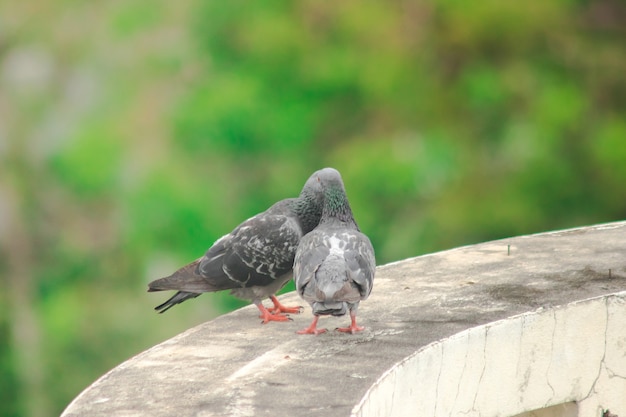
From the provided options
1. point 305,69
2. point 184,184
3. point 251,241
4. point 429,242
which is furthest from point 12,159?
point 251,241

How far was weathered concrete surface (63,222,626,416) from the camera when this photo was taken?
12.5 feet

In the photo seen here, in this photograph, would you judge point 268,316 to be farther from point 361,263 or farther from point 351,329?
point 361,263

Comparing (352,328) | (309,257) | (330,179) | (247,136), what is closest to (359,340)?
(352,328)

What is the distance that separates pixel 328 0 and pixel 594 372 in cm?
1395

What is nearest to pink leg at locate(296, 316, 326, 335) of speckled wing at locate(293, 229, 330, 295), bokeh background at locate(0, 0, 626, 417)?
speckled wing at locate(293, 229, 330, 295)

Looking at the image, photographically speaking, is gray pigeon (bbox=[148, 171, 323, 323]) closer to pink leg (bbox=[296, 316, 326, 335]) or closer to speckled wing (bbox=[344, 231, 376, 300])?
pink leg (bbox=[296, 316, 326, 335])

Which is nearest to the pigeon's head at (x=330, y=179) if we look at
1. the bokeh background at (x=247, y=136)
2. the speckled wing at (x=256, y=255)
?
the speckled wing at (x=256, y=255)

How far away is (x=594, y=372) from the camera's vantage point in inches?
187

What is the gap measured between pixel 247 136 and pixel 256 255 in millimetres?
12751

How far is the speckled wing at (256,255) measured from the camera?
16.6 feet

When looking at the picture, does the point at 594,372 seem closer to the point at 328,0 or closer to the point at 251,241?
the point at 251,241

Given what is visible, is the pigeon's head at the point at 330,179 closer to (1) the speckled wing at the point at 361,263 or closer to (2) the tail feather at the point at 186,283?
(1) the speckled wing at the point at 361,263

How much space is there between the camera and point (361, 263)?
4488 mm

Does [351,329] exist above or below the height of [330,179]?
below
